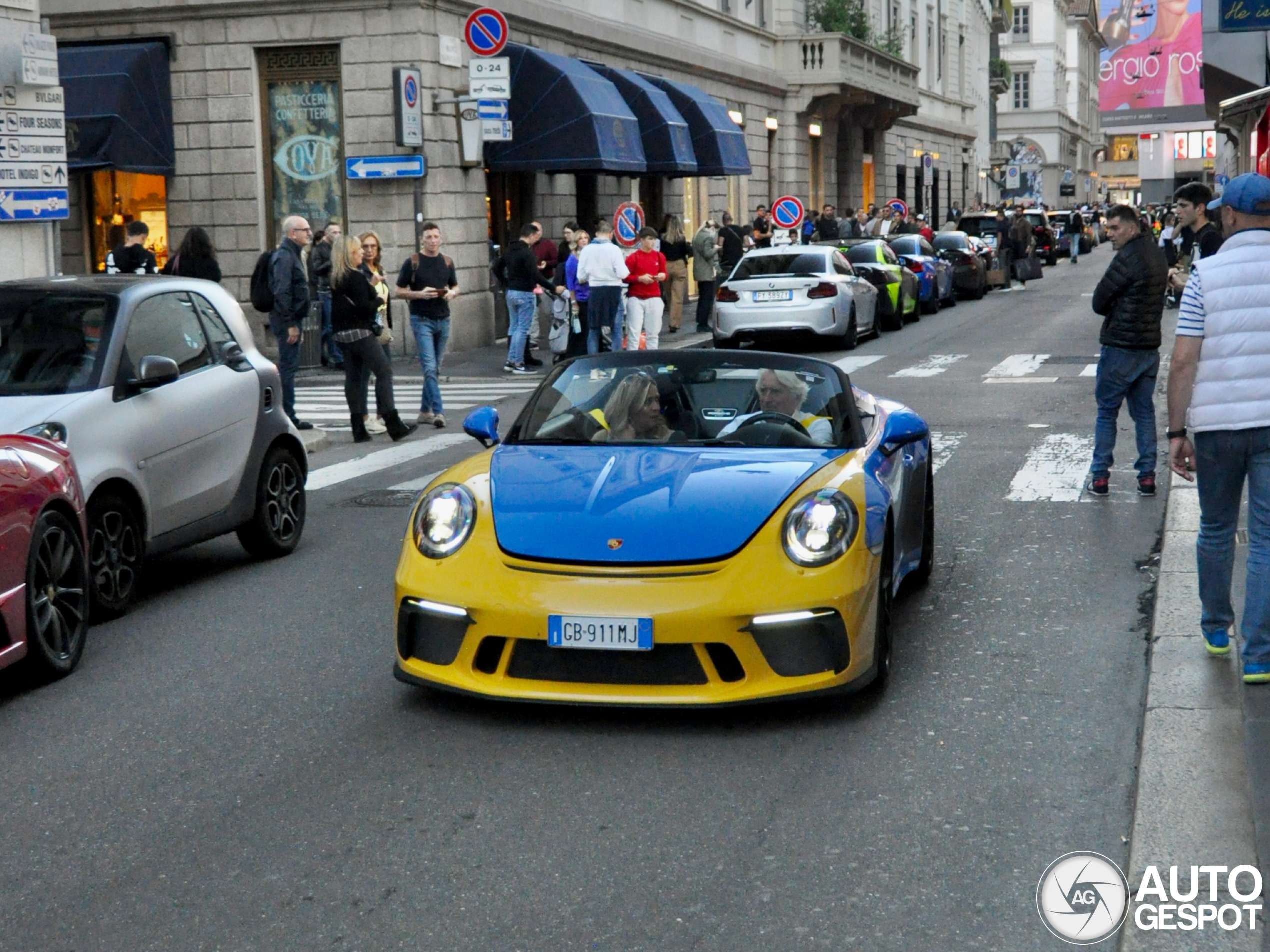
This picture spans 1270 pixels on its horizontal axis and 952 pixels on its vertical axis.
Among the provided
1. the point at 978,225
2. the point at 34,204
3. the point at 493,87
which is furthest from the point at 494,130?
the point at 978,225

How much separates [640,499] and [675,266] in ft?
70.5

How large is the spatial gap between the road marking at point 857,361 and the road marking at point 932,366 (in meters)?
0.58

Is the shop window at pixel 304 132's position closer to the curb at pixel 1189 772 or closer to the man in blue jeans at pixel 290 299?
the man in blue jeans at pixel 290 299

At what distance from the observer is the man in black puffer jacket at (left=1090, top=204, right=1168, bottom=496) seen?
10.4m

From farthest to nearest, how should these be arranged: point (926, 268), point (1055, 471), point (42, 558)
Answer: point (926, 268) < point (1055, 471) < point (42, 558)

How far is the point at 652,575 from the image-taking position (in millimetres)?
5730

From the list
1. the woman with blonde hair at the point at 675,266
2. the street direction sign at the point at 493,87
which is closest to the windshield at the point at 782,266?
the woman with blonde hair at the point at 675,266

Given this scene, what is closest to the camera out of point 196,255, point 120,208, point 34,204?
point 34,204

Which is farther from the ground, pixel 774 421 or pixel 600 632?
pixel 774 421

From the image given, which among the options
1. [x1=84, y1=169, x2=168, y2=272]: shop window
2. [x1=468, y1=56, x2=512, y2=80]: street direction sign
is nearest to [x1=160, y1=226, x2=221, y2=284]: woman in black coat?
[x1=468, y1=56, x2=512, y2=80]: street direction sign

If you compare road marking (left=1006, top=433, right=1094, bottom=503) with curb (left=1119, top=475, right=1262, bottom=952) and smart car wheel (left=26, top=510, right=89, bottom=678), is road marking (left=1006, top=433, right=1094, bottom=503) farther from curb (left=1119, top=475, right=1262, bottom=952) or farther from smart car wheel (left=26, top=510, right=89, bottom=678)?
smart car wheel (left=26, top=510, right=89, bottom=678)

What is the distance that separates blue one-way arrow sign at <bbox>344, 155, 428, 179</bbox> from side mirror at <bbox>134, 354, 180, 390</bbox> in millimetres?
14879

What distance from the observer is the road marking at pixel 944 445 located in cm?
1255

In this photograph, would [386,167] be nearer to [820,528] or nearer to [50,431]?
[50,431]
